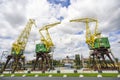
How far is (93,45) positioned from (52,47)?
24606 mm

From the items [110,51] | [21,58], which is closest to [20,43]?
[21,58]

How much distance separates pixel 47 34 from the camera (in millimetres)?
95500

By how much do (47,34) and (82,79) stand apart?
56.0 metres

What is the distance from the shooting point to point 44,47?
3506 inches

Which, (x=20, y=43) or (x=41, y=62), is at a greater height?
(x=20, y=43)

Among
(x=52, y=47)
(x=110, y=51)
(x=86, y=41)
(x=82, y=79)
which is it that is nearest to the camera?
(x=82, y=79)

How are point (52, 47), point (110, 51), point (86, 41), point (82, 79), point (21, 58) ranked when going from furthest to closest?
1. point (21, 58)
2. point (52, 47)
3. point (86, 41)
4. point (110, 51)
5. point (82, 79)

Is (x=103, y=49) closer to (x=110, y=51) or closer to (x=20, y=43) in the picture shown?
(x=110, y=51)

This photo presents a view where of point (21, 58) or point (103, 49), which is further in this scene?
point (21, 58)

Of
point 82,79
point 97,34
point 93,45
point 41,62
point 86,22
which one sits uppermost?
point 86,22

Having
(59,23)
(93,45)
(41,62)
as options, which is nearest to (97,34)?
(93,45)

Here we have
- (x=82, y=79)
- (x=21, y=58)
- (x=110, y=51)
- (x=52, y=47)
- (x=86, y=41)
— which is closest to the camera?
(x=82, y=79)

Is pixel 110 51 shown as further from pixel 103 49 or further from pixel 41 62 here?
pixel 41 62

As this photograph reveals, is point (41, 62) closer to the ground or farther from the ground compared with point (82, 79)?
farther from the ground
